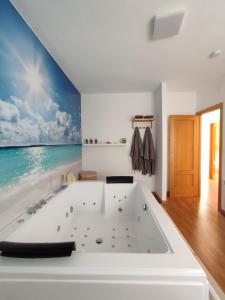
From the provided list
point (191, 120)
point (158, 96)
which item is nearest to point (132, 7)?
point (158, 96)

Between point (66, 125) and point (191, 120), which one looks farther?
point (191, 120)

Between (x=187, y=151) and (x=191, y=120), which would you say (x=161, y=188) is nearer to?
(x=187, y=151)

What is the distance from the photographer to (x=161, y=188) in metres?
3.05

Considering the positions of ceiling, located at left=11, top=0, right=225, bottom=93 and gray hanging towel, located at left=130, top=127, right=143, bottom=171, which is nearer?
ceiling, located at left=11, top=0, right=225, bottom=93

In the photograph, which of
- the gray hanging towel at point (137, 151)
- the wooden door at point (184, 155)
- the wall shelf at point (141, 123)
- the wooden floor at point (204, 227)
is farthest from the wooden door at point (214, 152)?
the gray hanging towel at point (137, 151)

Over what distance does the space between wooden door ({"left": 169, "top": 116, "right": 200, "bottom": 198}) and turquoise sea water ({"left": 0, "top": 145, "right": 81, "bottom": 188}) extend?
253cm

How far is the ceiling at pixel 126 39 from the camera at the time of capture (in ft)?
4.28

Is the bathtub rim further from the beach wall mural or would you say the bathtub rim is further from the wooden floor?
the wooden floor

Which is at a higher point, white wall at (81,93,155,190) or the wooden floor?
white wall at (81,93,155,190)

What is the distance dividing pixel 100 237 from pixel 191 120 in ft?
10.2

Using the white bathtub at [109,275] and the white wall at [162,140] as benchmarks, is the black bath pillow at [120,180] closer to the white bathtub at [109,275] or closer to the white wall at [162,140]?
the white wall at [162,140]

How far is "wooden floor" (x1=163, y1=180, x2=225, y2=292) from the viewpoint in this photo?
1.58m

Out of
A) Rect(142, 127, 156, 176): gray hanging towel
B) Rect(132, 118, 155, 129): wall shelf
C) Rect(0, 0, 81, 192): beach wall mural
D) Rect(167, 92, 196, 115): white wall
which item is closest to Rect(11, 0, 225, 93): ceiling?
Rect(0, 0, 81, 192): beach wall mural

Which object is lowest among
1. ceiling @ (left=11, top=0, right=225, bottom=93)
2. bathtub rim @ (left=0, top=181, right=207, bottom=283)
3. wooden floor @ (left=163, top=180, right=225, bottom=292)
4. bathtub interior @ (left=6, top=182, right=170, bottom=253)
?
wooden floor @ (left=163, top=180, right=225, bottom=292)
